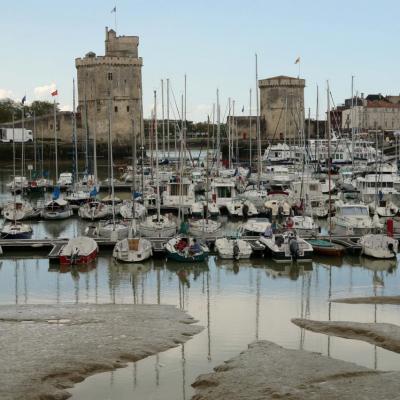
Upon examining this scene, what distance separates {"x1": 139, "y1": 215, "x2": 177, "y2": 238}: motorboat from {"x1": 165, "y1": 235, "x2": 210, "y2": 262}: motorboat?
2.56 metres

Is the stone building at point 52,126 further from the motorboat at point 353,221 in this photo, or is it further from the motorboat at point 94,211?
the motorboat at point 353,221

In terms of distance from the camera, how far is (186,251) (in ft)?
69.9

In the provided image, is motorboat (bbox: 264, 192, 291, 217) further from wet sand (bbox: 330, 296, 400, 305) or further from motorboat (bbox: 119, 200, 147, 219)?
wet sand (bbox: 330, 296, 400, 305)

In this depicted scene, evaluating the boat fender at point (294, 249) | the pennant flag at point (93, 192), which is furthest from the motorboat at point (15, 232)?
the boat fender at point (294, 249)

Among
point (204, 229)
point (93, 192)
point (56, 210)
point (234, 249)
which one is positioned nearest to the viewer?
point (234, 249)

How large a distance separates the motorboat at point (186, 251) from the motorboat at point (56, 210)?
9.45 metres

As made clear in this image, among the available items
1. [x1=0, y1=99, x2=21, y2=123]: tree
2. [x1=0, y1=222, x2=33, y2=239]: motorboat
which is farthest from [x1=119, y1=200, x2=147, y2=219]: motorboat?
[x1=0, y1=99, x2=21, y2=123]: tree

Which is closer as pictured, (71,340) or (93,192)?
(71,340)

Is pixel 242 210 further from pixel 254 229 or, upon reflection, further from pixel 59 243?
pixel 59 243

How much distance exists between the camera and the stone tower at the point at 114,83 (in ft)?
200

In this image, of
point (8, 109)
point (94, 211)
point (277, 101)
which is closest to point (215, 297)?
point (94, 211)

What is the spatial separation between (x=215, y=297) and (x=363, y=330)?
162 inches

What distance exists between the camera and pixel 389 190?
33.3 m

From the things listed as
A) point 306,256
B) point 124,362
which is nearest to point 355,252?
point 306,256
